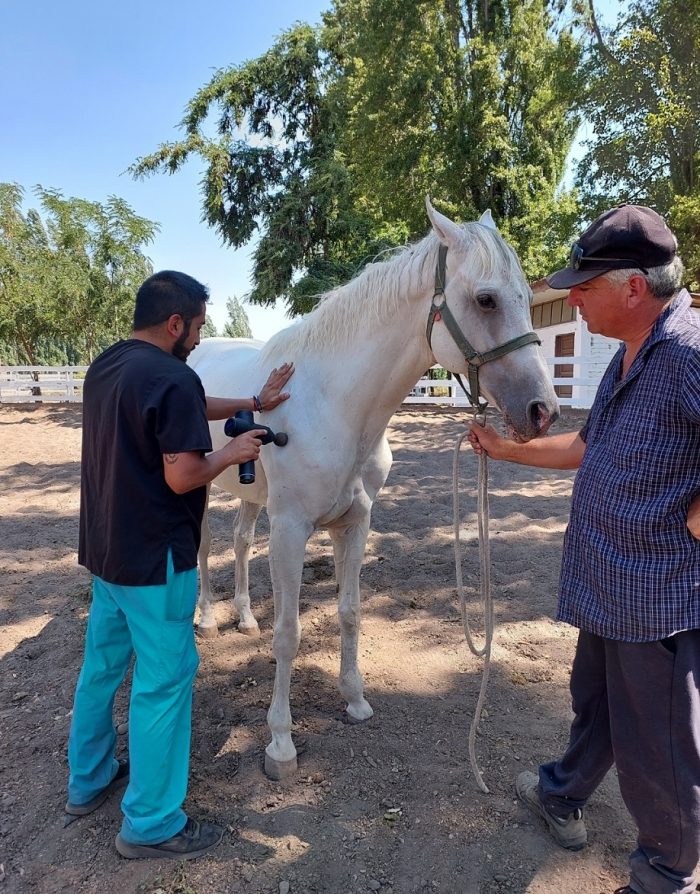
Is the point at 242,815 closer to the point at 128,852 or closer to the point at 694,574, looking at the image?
the point at 128,852

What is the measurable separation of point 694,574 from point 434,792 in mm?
1486

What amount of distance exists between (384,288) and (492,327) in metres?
0.58

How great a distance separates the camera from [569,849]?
1.96 meters

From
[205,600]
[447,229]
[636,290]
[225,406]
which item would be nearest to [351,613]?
[225,406]

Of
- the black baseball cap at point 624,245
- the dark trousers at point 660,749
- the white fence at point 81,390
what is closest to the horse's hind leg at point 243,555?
the dark trousers at point 660,749

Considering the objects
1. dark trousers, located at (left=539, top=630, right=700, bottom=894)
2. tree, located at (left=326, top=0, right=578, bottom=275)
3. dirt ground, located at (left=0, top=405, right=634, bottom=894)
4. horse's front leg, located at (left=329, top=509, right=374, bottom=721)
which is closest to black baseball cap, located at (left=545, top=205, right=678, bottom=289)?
dark trousers, located at (left=539, top=630, right=700, bottom=894)

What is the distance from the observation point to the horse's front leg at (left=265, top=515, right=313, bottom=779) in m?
2.38

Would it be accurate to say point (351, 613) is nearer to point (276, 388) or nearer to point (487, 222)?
point (276, 388)

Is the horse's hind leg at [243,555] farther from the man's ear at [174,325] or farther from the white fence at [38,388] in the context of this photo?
the white fence at [38,388]

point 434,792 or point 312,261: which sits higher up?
point 312,261

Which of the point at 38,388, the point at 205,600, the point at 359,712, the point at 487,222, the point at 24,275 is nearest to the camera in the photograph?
the point at 487,222

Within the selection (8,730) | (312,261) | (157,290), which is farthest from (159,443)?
(312,261)

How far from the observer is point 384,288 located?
2.30 meters

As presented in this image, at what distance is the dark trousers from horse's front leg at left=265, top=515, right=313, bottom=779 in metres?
1.29
